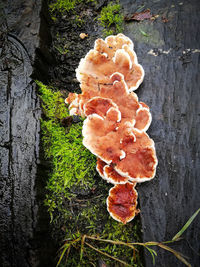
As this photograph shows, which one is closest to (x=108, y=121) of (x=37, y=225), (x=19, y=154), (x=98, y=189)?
(x=98, y=189)

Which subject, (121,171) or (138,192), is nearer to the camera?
(121,171)

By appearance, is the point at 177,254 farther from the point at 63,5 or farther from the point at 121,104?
the point at 63,5

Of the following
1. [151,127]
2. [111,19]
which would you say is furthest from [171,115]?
[111,19]

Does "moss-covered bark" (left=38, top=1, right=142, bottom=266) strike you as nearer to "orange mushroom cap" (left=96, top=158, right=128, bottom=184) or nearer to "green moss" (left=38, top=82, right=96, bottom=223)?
"green moss" (left=38, top=82, right=96, bottom=223)

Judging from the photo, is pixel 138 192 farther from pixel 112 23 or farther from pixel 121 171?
pixel 112 23

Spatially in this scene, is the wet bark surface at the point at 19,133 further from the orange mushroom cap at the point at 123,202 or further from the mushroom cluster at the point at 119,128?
the orange mushroom cap at the point at 123,202

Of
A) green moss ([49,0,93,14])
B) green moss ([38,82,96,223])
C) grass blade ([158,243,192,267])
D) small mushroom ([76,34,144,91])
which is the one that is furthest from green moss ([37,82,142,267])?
green moss ([49,0,93,14])

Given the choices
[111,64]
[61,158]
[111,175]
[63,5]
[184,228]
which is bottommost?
[184,228]
